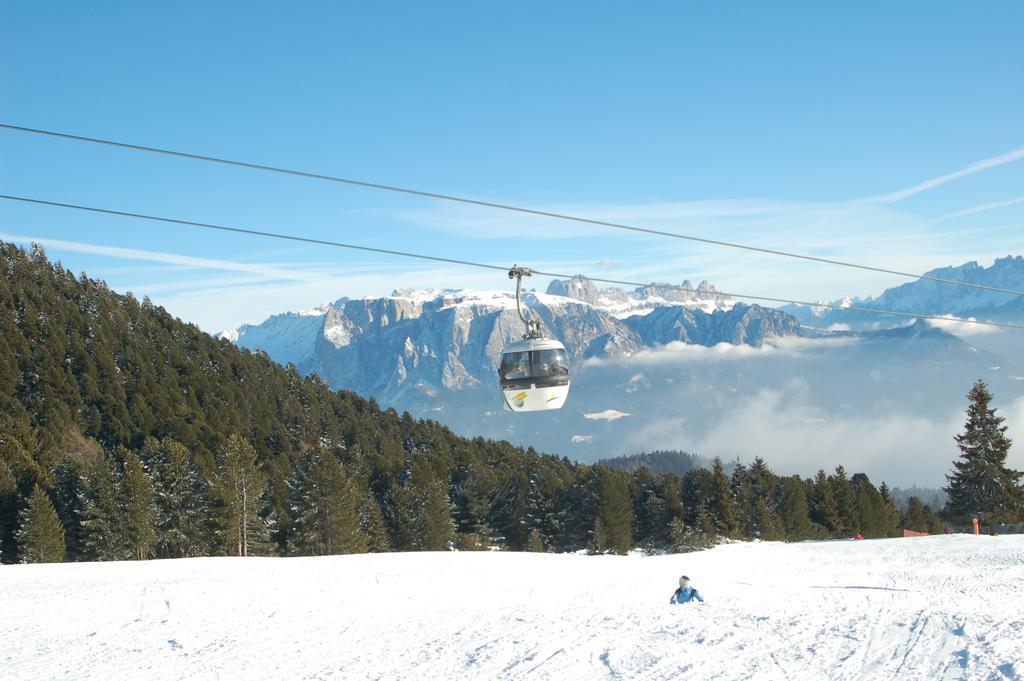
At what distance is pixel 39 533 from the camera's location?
194 ft

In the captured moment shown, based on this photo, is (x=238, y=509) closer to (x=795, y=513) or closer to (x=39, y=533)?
(x=39, y=533)

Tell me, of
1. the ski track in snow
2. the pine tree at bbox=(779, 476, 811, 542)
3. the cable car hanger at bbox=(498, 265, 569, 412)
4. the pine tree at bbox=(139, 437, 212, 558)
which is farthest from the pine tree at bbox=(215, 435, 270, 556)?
the pine tree at bbox=(779, 476, 811, 542)

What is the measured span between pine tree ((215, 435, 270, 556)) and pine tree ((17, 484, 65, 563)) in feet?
37.1

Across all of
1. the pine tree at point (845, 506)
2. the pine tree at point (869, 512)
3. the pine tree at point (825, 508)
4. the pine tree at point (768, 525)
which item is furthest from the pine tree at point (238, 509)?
the pine tree at point (869, 512)

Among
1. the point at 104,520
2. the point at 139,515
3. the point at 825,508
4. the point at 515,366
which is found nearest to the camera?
the point at 515,366

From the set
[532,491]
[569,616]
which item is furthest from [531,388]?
[532,491]

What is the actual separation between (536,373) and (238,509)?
44.3 m

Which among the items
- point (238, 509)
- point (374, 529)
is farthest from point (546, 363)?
point (374, 529)

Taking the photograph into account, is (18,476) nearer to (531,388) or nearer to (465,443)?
(531,388)

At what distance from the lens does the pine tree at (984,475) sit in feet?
247

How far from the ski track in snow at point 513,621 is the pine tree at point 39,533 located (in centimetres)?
1641

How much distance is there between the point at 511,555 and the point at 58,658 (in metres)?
32.5

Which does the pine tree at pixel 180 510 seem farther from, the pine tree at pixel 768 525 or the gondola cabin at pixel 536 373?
the pine tree at pixel 768 525

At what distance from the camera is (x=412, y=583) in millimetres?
37938
